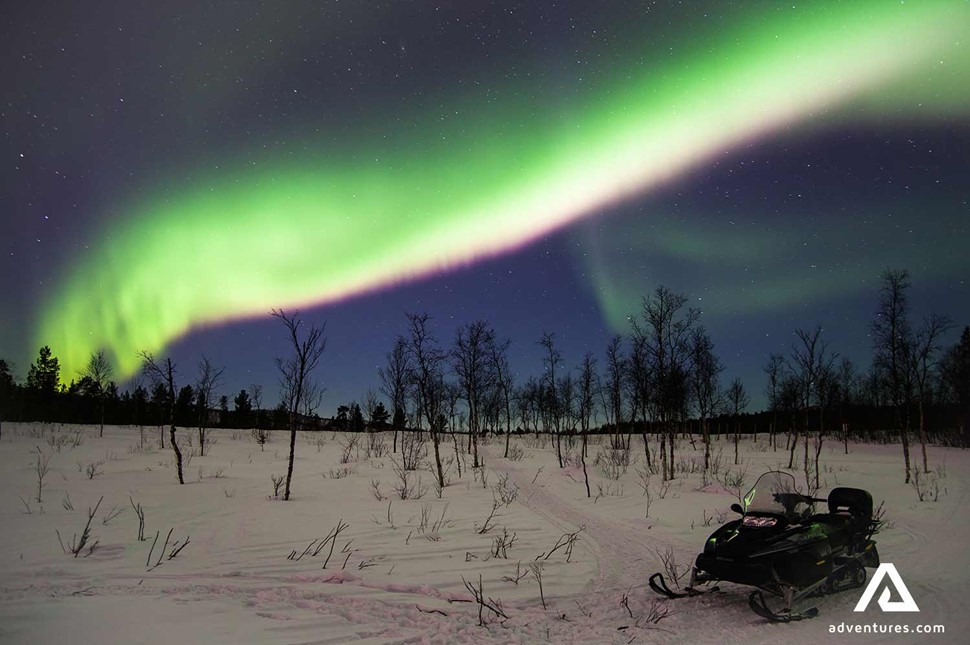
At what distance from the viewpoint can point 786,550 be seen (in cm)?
658

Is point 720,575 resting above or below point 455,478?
above

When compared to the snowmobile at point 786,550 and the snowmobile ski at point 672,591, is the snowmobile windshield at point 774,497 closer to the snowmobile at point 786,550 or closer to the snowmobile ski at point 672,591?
the snowmobile at point 786,550

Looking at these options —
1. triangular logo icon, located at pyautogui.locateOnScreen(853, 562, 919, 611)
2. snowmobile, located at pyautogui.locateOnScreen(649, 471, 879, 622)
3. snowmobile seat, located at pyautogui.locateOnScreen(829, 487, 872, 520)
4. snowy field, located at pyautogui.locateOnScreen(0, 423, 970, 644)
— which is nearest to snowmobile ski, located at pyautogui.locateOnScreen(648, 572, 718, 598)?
snowmobile, located at pyautogui.locateOnScreen(649, 471, 879, 622)

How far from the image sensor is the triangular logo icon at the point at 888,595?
677cm

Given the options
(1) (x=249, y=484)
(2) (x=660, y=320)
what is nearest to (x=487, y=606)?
(1) (x=249, y=484)

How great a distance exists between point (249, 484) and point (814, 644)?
1949 centimetres

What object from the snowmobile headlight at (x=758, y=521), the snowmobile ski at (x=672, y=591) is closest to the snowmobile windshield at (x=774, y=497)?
the snowmobile headlight at (x=758, y=521)

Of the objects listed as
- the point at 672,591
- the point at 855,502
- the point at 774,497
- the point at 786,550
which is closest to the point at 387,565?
the point at 672,591

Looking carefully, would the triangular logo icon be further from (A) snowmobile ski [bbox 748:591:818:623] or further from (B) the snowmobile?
(A) snowmobile ski [bbox 748:591:818:623]

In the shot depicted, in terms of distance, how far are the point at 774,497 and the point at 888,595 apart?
199 centimetres

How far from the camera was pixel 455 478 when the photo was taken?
2400 cm

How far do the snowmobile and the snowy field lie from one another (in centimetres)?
30

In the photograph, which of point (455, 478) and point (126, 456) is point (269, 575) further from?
point (126, 456)

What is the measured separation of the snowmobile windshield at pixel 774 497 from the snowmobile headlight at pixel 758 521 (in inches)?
5.9
